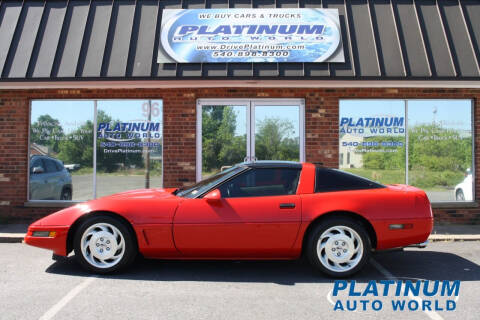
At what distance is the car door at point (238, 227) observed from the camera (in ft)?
16.9

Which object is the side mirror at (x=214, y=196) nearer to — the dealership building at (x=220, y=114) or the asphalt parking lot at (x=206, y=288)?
the asphalt parking lot at (x=206, y=288)

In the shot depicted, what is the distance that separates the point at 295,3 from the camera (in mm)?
Result: 9102

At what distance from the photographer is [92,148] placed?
29.7 ft

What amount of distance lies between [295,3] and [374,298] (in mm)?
6422

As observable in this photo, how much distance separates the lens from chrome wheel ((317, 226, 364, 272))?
518cm

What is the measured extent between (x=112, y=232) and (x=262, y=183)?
1853 millimetres

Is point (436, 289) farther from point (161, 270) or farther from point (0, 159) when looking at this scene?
point (0, 159)

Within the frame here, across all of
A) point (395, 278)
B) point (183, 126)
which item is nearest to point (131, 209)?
point (395, 278)

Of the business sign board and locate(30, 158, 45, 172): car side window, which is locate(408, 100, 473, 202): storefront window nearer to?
the business sign board

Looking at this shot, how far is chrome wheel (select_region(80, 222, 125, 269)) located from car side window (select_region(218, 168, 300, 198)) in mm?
1335

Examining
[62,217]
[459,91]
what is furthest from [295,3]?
[62,217]

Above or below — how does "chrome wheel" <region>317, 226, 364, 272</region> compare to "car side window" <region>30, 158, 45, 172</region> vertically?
below

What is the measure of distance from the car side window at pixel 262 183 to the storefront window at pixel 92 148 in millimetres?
3897

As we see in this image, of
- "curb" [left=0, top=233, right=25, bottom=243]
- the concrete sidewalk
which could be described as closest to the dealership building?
the concrete sidewalk
